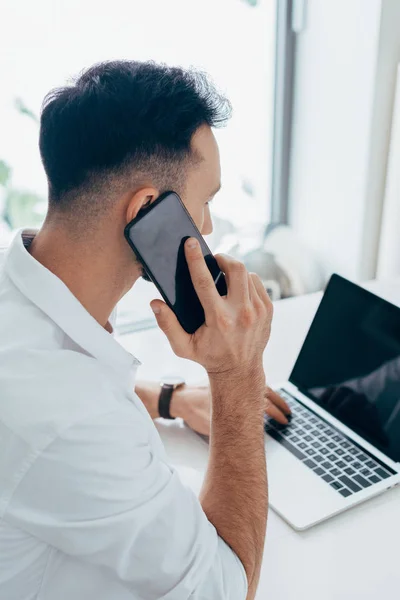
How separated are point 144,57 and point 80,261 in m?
0.94

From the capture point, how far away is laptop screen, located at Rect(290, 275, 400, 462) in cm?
97

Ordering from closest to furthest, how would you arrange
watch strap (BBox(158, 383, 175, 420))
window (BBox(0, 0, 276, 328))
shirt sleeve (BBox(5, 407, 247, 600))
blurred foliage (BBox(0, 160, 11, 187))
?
shirt sleeve (BBox(5, 407, 247, 600)) → watch strap (BBox(158, 383, 175, 420)) → window (BBox(0, 0, 276, 328)) → blurred foliage (BBox(0, 160, 11, 187))

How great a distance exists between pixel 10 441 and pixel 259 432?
0.35 meters

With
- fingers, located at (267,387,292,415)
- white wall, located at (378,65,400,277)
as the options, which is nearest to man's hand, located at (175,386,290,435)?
fingers, located at (267,387,292,415)

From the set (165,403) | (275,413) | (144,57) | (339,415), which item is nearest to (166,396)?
(165,403)

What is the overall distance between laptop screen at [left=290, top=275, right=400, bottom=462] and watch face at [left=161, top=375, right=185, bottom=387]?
206mm

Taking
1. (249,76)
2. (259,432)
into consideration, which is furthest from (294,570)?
(249,76)

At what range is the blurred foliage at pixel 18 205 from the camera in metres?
1.81

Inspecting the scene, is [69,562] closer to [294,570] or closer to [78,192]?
[294,570]

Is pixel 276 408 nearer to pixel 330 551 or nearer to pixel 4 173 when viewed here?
pixel 330 551

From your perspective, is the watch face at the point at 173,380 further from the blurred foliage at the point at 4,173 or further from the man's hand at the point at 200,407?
the blurred foliage at the point at 4,173

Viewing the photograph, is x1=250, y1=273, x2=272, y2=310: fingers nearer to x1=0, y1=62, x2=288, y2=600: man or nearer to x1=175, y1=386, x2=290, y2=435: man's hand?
x1=0, y1=62, x2=288, y2=600: man

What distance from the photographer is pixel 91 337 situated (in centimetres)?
75

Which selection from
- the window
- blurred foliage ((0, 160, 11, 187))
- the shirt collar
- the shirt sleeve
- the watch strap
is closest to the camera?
the shirt sleeve
